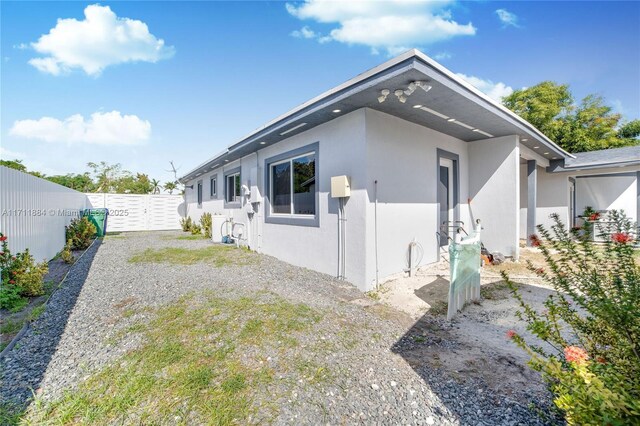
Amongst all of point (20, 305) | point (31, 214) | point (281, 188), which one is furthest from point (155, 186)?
point (20, 305)

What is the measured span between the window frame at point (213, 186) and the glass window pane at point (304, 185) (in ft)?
24.0

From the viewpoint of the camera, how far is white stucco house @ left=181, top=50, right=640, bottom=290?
4.80 m

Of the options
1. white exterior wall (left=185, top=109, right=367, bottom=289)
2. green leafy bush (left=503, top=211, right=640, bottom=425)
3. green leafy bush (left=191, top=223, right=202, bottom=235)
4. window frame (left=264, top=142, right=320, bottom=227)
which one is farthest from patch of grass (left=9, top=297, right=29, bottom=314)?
green leafy bush (left=191, top=223, right=202, bottom=235)

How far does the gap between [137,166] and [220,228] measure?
2696cm

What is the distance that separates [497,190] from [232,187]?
9.43 m

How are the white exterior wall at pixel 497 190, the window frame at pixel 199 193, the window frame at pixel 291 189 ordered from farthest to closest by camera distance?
the window frame at pixel 199 193 → the white exterior wall at pixel 497 190 → the window frame at pixel 291 189

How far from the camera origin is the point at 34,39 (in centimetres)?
637

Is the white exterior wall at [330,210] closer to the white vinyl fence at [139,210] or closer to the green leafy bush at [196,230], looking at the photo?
the green leafy bush at [196,230]

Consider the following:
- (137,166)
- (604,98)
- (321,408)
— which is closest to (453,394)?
(321,408)

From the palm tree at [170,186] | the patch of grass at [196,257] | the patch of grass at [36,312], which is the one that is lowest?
the patch of grass at [36,312]

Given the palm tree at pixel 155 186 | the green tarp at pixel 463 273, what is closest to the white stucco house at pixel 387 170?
the green tarp at pixel 463 273

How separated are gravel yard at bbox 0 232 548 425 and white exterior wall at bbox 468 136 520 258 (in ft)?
15.6

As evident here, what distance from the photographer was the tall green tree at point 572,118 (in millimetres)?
19000

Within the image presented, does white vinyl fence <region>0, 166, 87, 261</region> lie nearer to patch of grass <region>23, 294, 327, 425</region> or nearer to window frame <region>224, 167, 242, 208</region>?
patch of grass <region>23, 294, 327, 425</region>
